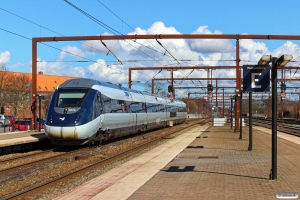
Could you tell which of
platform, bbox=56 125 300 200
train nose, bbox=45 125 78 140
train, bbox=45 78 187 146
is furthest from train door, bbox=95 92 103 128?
platform, bbox=56 125 300 200

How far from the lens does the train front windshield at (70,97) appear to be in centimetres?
2014

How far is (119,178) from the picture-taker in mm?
11430

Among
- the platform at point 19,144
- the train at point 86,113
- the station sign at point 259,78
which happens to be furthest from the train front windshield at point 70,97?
the station sign at point 259,78

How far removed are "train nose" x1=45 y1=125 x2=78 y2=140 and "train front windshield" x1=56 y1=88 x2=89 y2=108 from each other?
1231 mm

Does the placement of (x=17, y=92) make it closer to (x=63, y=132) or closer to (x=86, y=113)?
(x=86, y=113)

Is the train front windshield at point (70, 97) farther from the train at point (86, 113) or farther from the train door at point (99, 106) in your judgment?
the train door at point (99, 106)

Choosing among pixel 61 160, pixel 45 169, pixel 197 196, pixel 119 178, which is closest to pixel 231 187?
pixel 197 196

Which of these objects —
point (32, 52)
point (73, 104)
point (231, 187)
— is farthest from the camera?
point (32, 52)

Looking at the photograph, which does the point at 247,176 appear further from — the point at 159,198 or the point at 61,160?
the point at 61,160

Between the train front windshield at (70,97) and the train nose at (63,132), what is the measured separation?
4.04 ft

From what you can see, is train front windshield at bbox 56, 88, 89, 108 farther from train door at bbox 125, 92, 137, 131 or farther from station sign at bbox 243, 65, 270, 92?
station sign at bbox 243, 65, 270, 92

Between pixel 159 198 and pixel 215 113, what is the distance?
44575 millimetres

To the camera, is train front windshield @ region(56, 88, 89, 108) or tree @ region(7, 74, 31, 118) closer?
train front windshield @ region(56, 88, 89, 108)

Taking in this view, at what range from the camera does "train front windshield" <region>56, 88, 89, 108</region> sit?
20141 mm
